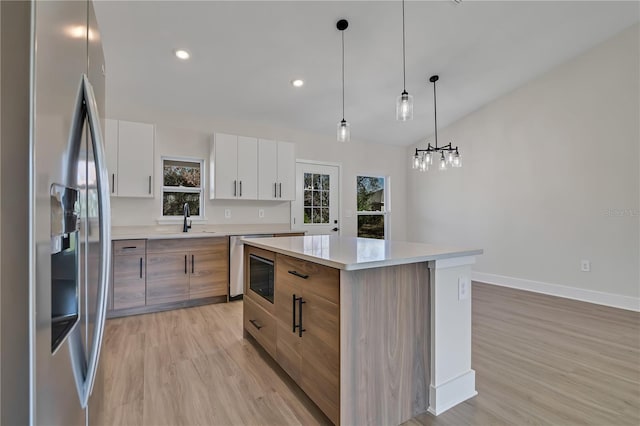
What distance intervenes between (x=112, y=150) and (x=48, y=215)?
3362 millimetres

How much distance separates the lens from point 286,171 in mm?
4465

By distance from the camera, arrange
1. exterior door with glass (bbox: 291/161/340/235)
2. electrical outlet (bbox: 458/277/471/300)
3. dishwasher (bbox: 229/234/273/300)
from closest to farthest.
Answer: electrical outlet (bbox: 458/277/471/300)
dishwasher (bbox: 229/234/273/300)
exterior door with glass (bbox: 291/161/340/235)

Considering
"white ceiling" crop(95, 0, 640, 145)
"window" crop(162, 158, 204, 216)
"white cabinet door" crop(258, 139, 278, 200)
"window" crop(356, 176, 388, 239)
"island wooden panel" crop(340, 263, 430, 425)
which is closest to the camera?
"island wooden panel" crop(340, 263, 430, 425)

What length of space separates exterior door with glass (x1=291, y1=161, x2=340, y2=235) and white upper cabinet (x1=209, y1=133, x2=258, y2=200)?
0.93 meters

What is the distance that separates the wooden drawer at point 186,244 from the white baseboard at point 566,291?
13.0 ft

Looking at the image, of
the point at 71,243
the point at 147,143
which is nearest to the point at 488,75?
the point at 147,143

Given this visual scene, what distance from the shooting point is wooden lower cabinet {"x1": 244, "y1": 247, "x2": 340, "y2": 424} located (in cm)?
148

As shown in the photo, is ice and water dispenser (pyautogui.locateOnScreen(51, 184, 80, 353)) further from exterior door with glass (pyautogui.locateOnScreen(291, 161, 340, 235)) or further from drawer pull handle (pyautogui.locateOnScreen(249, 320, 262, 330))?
exterior door with glass (pyautogui.locateOnScreen(291, 161, 340, 235))

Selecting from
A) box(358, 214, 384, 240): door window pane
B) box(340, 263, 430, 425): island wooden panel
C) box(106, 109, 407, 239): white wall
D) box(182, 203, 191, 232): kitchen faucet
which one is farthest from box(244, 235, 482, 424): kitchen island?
box(358, 214, 384, 240): door window pane

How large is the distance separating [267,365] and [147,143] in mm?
2850

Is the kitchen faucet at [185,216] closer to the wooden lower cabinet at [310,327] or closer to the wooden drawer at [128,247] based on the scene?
the wooden drawer at [128,247]

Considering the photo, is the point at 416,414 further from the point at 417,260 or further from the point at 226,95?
the point at 226,95

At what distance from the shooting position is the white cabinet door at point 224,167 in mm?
3938

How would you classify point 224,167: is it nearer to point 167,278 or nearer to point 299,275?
point 167,278
